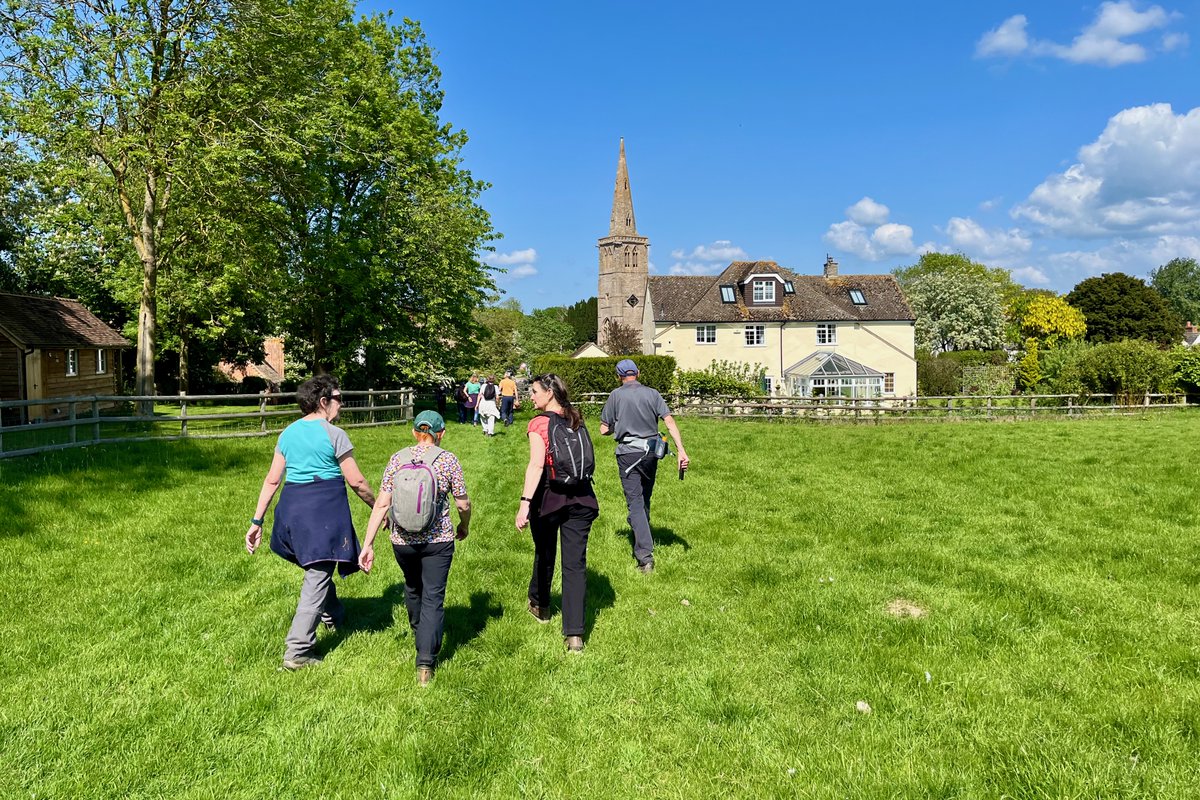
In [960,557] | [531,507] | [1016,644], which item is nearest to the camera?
[1016,644]

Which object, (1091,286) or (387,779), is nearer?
(387,779)

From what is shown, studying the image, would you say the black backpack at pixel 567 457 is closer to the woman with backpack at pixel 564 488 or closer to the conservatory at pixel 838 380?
the woman with backpack at pixel 564 488

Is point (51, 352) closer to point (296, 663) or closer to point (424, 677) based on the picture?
point (296, 663)

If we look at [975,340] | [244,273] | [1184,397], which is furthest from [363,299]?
[975,340]

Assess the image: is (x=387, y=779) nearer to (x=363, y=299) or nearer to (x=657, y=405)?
(x=657, y=405)

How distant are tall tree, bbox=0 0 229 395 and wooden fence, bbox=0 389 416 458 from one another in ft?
6.18

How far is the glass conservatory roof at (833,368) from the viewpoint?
42188 mm

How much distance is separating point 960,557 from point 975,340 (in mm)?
61933

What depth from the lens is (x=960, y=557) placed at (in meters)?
7.63

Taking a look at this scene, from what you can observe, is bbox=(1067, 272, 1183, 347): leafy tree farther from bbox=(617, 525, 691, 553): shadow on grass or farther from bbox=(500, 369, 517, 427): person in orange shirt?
bbox=(617, 525, 691, 553): shadow on grass

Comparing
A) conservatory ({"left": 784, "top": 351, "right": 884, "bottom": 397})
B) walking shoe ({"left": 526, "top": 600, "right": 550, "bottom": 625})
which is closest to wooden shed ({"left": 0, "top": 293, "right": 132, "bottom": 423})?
walking shoe ({"left": 526, "top": 600, "right": 550, "bottom": 625})

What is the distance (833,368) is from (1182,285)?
3670 inches

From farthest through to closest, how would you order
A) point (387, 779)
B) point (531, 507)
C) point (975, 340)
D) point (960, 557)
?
point (975, 340)
point (960, 557)
point (531, 507)
point (387, 779)

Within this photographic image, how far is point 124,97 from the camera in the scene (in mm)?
17203
